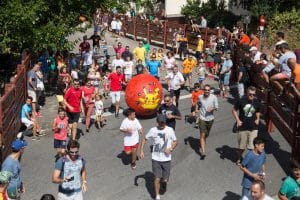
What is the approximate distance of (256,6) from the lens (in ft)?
106

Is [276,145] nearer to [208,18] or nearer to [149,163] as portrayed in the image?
[149,163]

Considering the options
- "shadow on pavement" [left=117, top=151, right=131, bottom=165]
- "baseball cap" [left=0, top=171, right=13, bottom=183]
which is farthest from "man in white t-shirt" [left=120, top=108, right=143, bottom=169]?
"baseball cap" [left=0, top=171, right=13, bottom=183]

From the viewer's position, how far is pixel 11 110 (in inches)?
554

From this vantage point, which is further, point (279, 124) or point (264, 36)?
point (264, 36)

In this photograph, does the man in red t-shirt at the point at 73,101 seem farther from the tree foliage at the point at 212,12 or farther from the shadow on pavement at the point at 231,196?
the tree foliage at the point at 212,12

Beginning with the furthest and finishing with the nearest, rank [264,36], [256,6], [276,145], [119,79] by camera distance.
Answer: [256,6], [264,36], [119,79], [276,145]

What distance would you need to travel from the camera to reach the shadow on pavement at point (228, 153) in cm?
1346

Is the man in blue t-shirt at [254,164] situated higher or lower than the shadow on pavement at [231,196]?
higher

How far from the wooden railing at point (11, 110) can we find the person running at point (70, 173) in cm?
354

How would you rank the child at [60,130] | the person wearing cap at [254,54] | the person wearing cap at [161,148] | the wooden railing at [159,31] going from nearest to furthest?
the person wearing cap at [161,148], the child at [60,130], the person wearing cap at [254,54], the wooden railing at [159,31]

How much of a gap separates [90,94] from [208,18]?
2162 cm

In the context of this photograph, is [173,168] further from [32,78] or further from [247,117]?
[32,78]

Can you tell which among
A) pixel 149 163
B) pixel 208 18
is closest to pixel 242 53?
pixel 149 163

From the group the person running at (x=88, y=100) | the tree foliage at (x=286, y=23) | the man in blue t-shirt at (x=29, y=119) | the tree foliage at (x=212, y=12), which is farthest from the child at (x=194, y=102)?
the tree foliage at (x=212, y=12)
